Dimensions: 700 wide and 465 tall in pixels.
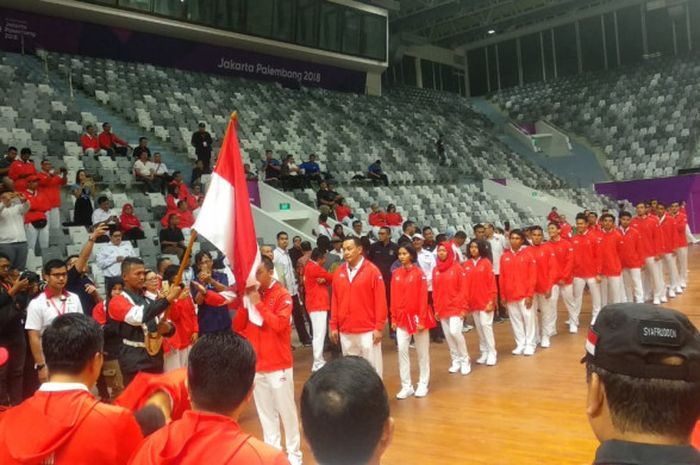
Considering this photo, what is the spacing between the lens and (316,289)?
300 inches

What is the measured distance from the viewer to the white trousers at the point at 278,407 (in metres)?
4.49

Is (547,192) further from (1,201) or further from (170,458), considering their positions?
(170,458)

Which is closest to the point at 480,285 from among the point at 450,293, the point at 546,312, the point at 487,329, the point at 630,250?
the point at 487,329

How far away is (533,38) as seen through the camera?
A: 98.2 ft

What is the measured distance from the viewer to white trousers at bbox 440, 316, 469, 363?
711 cm

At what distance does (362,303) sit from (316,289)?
6.36 ft

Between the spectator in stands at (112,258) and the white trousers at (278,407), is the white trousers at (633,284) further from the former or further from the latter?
the spectator in stands at (112,258)

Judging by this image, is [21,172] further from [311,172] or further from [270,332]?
[311,172]

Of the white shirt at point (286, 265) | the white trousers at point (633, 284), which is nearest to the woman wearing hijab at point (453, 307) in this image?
the white shirt at point (286, 265)

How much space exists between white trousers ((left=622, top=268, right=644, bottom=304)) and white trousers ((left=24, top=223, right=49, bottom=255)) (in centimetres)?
891

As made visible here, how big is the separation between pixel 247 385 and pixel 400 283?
4.68m

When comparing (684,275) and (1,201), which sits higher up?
(1,201)

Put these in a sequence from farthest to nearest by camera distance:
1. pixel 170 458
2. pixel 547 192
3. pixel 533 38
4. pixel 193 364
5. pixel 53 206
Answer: pixel 533 38
pixel 547 192
pixel 53 206
pixel 193 364
pixel 170 458

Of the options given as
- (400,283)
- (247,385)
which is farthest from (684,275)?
(247,385)
